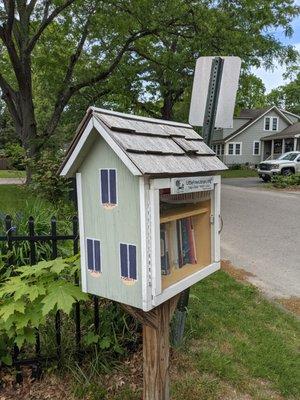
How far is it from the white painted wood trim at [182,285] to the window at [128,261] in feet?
0.53

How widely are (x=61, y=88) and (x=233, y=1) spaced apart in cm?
639

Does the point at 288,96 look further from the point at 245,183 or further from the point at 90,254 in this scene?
the point at 90,254

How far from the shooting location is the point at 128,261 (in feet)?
5.70

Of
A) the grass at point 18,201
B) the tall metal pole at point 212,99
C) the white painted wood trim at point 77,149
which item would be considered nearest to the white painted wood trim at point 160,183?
the white painted wood trim at point 77,149

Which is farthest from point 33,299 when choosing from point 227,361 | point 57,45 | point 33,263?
point 57,45

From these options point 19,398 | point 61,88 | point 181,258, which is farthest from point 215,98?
point 61,88

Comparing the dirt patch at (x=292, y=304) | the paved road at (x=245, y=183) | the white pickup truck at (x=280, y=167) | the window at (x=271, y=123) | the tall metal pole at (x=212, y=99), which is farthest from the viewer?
the window at (x=271, y=123)

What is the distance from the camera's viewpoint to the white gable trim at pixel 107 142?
1.55 metres

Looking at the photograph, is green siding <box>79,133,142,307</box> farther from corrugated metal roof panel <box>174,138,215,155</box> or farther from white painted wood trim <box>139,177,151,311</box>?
corrugated metal roof panel <box>174,138,215,155</box>

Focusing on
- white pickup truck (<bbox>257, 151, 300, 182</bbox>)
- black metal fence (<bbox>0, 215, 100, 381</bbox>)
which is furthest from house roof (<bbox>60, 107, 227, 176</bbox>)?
white pickup truck (<bbox>257, 151, 300, 182</bbox>)

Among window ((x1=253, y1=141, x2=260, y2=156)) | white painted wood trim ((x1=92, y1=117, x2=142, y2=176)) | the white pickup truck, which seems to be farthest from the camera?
window ((x1=253, y1=141, x2=260, y2=156))

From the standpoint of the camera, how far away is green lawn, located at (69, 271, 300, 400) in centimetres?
252

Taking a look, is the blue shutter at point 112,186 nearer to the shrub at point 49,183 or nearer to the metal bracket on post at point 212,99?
the metal bracket on post at point 212,99

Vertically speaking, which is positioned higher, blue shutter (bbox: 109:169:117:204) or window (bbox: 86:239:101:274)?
blue shutter (bbox: 109:169:117:204)
